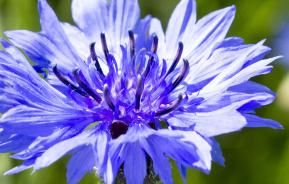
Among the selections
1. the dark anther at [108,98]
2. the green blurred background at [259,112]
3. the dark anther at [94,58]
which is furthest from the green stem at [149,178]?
the green blurred background at [259,112]

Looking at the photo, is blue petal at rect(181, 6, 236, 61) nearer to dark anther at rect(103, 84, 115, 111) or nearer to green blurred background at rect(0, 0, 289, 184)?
dark anther at rect(103, 84, 115, 111)

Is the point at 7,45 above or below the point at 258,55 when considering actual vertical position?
above

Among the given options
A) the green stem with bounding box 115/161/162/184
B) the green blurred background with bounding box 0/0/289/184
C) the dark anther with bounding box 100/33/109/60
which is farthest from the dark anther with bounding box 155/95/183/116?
the green blurred background with bounding box 0/0/289/184

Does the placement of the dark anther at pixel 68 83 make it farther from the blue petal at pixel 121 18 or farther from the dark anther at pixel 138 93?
the blue petal at pixel 121 18

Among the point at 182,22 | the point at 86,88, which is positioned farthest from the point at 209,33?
the point at 86,88

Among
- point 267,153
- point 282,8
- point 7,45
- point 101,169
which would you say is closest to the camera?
point 101,169

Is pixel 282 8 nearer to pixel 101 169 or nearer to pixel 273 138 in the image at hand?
pixel 273 138

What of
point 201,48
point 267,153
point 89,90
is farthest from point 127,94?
point 267,153

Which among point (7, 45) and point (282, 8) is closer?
point (7, 45)
